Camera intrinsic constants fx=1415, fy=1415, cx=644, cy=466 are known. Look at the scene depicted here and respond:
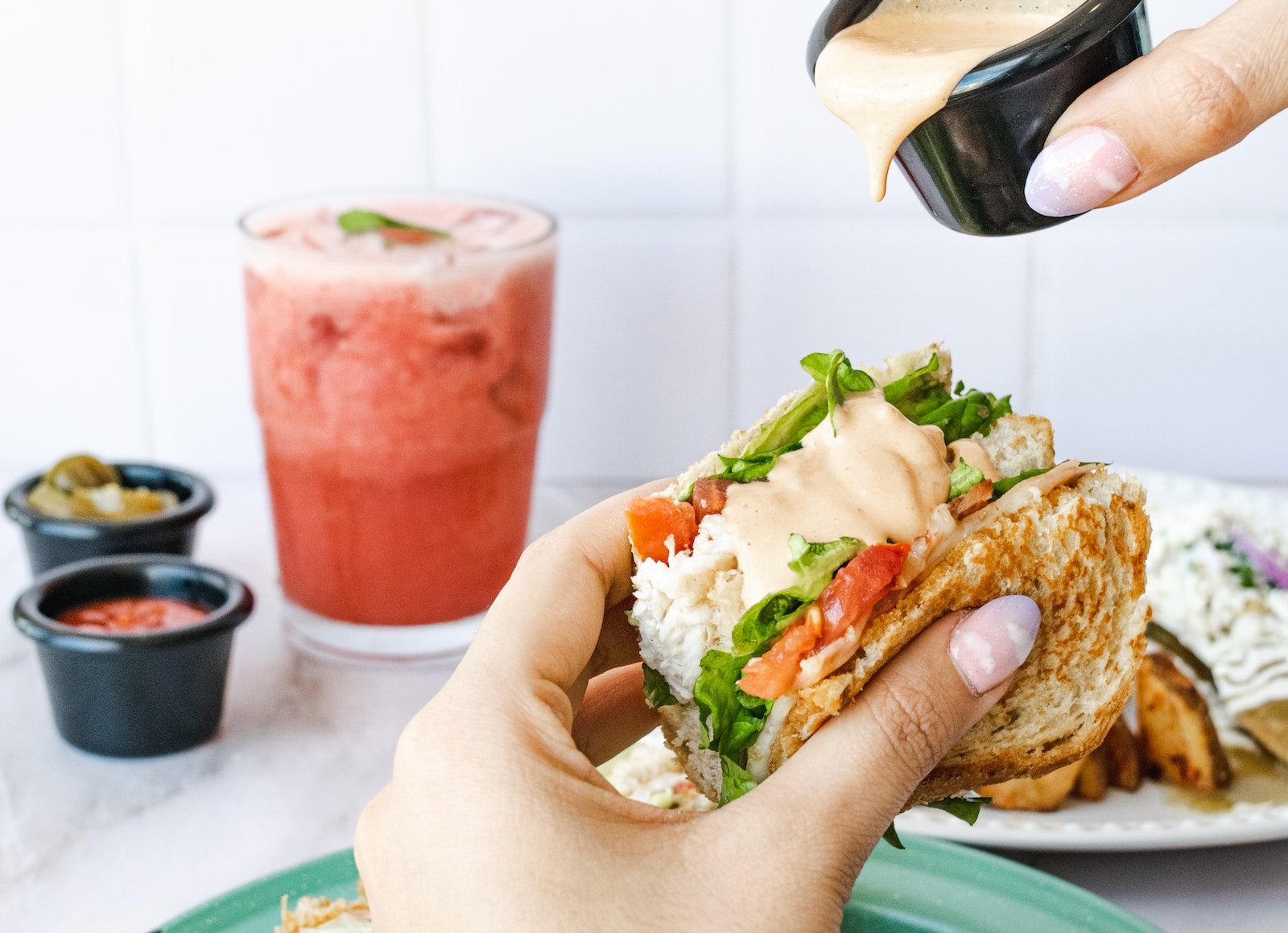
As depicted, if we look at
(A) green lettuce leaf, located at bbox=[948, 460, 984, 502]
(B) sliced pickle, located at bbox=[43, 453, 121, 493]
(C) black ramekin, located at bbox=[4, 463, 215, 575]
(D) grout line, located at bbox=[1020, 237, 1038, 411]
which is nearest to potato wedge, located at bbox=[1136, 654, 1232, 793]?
(A) green lettuce leaf, located at bbox=[948, 460, 984, 502]

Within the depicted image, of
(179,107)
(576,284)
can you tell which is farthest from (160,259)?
(576,284)

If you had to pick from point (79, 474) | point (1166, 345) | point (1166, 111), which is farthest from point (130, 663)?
point (1166, 345)

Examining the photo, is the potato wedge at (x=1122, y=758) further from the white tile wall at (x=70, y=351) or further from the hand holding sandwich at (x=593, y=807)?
the white tile wall at (x=70, y=351)

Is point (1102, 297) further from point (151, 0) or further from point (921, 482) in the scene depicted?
point (151, 0)

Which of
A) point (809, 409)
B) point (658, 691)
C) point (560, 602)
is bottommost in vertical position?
point (658, 691)

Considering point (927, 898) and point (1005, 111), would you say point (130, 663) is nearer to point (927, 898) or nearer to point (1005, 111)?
point (927, 898)

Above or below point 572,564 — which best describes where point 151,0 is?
above
